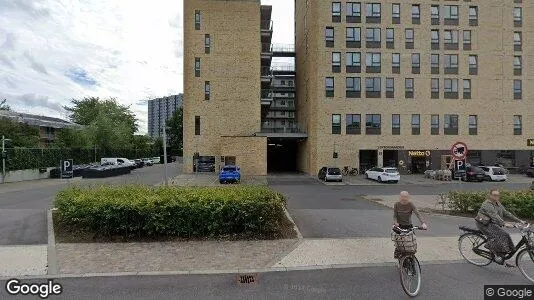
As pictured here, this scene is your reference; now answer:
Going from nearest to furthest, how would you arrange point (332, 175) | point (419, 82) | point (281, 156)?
point (332, 175)
point (419, 82)
point (281, 156)

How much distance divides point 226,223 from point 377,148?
33.8 meters

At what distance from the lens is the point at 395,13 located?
41.1 m

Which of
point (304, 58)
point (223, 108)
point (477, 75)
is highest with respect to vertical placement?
point (304, 58)

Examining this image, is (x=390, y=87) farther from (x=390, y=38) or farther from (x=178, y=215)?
(x=178, y=215)

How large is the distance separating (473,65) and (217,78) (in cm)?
2834

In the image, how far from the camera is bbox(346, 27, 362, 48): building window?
40.8m

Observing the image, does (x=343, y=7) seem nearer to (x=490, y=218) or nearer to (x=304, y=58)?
(x=304, y=58)

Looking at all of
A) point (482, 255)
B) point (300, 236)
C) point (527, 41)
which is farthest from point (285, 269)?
point (527, 41)

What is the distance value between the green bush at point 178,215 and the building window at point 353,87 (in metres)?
33.0

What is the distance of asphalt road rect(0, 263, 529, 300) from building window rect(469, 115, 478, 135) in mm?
38840

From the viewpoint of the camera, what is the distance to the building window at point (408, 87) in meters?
40.8

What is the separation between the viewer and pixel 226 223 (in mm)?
9039

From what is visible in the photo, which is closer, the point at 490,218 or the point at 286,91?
the point at 490,218

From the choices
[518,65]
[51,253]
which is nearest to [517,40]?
[518,65]
